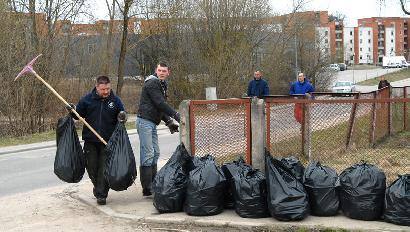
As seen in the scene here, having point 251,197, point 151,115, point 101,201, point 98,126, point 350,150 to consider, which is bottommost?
point 101,201

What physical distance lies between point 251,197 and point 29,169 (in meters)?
6.85

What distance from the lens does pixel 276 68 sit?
35.9 meters

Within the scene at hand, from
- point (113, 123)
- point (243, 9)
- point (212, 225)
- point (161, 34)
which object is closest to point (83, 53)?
point (161, 34)

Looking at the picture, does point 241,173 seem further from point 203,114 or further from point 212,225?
point 203,114

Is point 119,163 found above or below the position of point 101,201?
above

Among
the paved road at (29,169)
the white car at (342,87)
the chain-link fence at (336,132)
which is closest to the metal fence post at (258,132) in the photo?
the chain-link fence at (336,132)

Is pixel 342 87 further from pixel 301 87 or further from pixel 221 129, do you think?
pixel 221 129

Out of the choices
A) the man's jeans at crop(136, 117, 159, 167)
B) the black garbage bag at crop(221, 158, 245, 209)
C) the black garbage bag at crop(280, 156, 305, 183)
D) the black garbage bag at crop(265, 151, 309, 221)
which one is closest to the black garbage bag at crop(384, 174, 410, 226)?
the black garbage bag at crop(265, 151, 309, 221)

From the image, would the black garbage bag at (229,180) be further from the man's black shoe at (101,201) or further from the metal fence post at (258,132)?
the man's black shoe at (101,201)

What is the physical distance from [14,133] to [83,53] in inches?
370

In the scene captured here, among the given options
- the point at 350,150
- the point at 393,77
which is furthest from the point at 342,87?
the point at 350,150

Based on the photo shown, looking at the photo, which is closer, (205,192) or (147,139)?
(205,192)

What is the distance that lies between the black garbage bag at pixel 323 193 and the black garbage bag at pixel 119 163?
2.11 metres

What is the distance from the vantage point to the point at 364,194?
5648 millimetres
